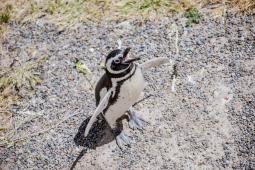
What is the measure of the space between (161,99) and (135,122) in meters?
0.33

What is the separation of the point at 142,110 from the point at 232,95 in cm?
81

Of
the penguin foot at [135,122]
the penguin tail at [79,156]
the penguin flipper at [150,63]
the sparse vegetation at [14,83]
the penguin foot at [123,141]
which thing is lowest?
the penguin tail at [79,156]

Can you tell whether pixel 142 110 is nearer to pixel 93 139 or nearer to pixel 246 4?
pixel 93 139

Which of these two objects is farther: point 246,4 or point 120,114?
point 246,4

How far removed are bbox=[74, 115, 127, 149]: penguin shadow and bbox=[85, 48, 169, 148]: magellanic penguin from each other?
0.38ft

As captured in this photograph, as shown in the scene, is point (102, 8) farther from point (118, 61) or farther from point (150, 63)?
point (118, 61)

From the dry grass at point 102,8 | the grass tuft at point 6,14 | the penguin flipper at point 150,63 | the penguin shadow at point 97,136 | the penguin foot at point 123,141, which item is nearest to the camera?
the penguin flipper at point 150,63

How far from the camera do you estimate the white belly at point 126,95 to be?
3.77 meters

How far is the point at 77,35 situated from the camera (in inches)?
201

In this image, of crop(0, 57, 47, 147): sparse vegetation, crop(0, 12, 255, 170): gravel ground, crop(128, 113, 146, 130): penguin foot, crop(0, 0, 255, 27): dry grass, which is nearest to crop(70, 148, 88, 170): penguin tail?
crop(0, 12, 255, 170): gravel ground

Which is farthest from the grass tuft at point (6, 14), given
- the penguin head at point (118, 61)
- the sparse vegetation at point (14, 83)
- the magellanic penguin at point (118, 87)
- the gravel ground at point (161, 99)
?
the penguin head at point (118, 61)

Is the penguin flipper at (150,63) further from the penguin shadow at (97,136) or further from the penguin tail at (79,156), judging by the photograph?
the penguin tail at (79,156)

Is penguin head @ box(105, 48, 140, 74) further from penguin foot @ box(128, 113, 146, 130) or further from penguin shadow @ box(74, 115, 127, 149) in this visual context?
penguin shadow @ box(74, 115, 127, 149)

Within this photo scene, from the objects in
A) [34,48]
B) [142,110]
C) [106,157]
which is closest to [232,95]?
[142,110]
